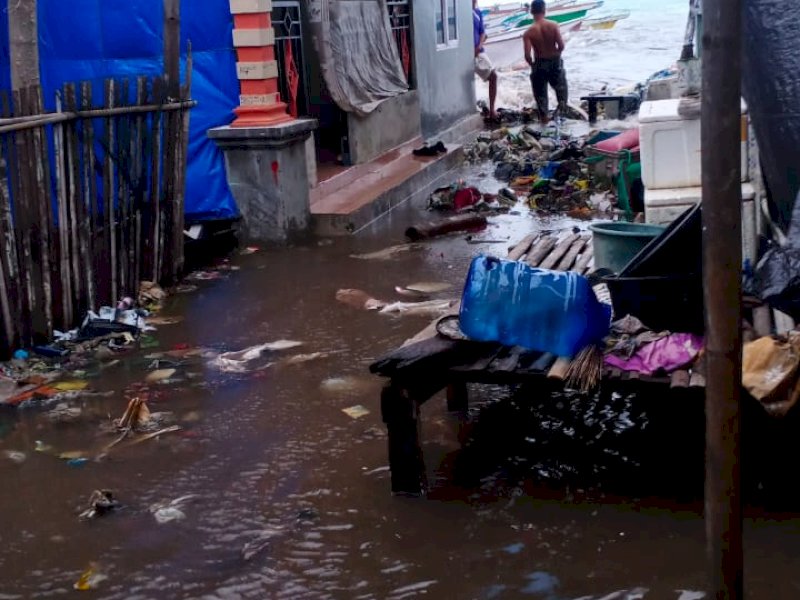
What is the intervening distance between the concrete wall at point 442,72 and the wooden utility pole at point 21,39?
805 centimetres

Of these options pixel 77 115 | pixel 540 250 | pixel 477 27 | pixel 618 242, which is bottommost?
pixel 540 250

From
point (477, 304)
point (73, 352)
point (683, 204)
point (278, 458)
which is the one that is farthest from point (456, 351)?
point (73, 352)

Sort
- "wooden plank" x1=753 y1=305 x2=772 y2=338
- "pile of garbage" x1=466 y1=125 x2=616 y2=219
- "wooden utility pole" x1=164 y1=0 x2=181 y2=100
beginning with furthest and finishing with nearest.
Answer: "pile of garbage" x1=466 y1=125 x2=616 y2=219 < "wooden utility pole" x1=164 y1=0 x2=181 y2=100 < "wooden plank" x1=753 y1=305 x2=772 y2=338

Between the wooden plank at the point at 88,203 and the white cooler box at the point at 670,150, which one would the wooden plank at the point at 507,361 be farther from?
the wooden plank at the point at 88,203

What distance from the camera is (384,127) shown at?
502 inches

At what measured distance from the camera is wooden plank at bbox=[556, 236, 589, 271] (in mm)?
5758

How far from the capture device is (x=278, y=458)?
4.79 meters

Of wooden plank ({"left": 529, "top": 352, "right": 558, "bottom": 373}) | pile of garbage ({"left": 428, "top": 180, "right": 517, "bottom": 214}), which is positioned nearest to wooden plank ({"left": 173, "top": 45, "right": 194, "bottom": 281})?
pile of garbage ({"left": 428, "top": 180, "right": 517, "bottom": 214})

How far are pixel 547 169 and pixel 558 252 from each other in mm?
5717

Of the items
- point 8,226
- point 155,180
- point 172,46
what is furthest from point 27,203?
point 172,46

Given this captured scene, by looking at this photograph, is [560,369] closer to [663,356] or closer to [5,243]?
[663,356]

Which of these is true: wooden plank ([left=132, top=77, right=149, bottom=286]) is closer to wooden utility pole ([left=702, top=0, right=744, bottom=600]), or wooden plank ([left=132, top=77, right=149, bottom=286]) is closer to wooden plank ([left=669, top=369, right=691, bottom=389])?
wooden plank ([left=669, top=369, right=691, bottom=389])

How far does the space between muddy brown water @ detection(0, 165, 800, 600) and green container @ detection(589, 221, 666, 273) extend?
2.41 feet

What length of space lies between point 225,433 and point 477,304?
5.50 ft
